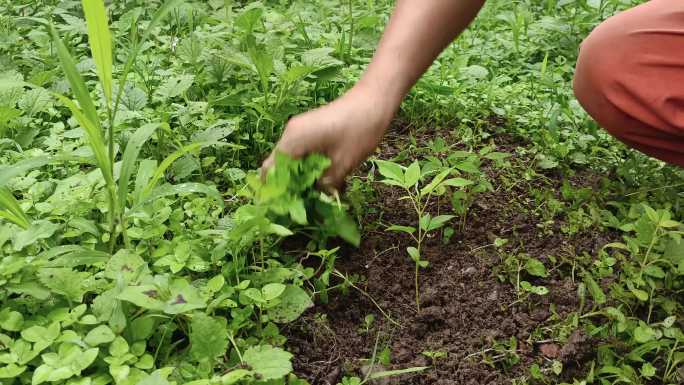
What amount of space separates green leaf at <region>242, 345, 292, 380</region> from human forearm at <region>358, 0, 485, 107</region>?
1.81 ft

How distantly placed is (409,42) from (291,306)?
24.0 inches

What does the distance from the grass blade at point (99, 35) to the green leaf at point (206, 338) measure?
1.78 ft

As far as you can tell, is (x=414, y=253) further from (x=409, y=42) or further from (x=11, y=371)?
(x=11, y=371)

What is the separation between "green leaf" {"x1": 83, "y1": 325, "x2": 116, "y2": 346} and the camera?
4.29 ft

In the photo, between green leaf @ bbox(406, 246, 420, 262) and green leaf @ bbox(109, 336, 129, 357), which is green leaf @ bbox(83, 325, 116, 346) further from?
green leaf @ bbox(406, 246, 420, 262)

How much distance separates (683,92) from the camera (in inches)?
66.9

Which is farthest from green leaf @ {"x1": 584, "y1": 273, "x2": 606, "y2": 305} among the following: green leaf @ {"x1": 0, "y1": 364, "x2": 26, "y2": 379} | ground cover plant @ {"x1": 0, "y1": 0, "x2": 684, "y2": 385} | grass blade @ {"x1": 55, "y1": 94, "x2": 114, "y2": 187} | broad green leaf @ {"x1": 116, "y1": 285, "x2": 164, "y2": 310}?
green leaf @ {"x1": 0, "y1": 364, "x2": 26, "y2": 379}

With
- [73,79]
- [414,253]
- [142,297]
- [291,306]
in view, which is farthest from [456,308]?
[73,79]

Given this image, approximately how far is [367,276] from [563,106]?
0.94m

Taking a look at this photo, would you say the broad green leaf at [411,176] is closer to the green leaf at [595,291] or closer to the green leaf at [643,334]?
the green leaf at [595,291]

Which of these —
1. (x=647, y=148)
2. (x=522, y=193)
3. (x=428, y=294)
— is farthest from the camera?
(x=522, y=193)

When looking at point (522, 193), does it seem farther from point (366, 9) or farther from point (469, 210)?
point (366, 9)

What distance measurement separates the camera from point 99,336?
1315mm

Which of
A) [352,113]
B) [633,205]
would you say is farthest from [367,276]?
[633,205]
